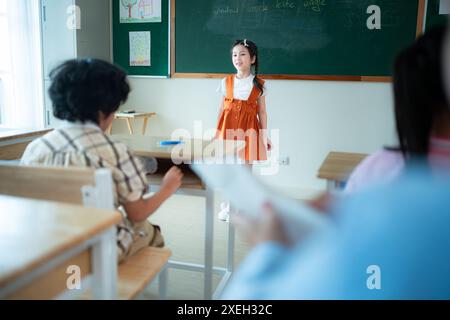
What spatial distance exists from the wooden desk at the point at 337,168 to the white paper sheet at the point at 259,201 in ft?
3.37

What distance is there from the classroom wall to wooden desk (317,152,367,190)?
76.5 inches

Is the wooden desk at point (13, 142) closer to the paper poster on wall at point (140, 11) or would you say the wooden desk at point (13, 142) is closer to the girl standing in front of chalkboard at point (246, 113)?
the girl standing in front of chalkboard at point (246, 113)

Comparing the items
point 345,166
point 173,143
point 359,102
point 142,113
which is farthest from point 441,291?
point 142,113

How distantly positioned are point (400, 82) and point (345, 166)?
1075mm

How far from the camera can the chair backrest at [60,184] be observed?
1089 millimetres

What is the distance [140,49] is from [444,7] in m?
2.87

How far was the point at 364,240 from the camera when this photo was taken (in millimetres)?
513

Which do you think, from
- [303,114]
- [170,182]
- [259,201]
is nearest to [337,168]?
[170,182]

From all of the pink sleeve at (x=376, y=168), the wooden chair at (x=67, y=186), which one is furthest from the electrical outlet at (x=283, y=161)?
the pink sleeve at (x=376, y=168)

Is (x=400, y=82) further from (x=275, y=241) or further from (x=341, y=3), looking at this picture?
(x=341, y=3)

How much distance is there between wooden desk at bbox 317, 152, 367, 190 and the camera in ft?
5.37

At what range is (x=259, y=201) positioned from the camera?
61cm

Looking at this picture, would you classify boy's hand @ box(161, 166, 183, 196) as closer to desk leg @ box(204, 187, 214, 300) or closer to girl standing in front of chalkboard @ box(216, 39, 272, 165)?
desk leg @ box(204, 187, 214, 300)

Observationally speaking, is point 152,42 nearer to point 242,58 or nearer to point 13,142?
point 242,58
